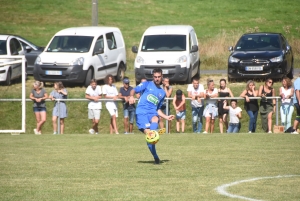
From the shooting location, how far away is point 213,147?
17781mm

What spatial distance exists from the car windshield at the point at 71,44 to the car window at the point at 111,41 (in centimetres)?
96

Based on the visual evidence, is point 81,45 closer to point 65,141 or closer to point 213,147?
point 65,141

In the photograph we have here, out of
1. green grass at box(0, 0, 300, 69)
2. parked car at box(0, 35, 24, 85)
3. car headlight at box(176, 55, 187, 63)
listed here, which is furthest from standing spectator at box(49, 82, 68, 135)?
green grass at box(0, 0, 300, 69)

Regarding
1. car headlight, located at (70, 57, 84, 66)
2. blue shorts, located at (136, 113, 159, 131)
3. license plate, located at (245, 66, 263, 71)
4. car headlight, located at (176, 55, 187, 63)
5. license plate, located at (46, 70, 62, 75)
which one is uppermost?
blue shorts, located at (136, 113, 159, 131)

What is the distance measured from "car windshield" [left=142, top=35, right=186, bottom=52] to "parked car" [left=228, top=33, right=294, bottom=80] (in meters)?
1.78

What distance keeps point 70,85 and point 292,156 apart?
1426 cm

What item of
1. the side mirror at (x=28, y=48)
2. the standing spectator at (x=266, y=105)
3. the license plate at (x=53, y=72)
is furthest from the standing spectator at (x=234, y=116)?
the side mirror at (x=28, y=48)

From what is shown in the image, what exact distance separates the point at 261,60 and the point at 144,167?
13.7 m

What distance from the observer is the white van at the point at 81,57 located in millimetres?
27391

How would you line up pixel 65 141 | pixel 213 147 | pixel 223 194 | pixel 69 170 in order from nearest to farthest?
pixel 223 194
pixel 69 170
pixel 213 147
pixel 65 141

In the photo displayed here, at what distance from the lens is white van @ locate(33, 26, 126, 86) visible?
2739cm

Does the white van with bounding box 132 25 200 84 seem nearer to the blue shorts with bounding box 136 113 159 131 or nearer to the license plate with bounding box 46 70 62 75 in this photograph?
the license plate with bounding box 46 70 62 75

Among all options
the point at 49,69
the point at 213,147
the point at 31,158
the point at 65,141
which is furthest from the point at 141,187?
the point at 49,69

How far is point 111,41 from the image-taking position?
29594mm
